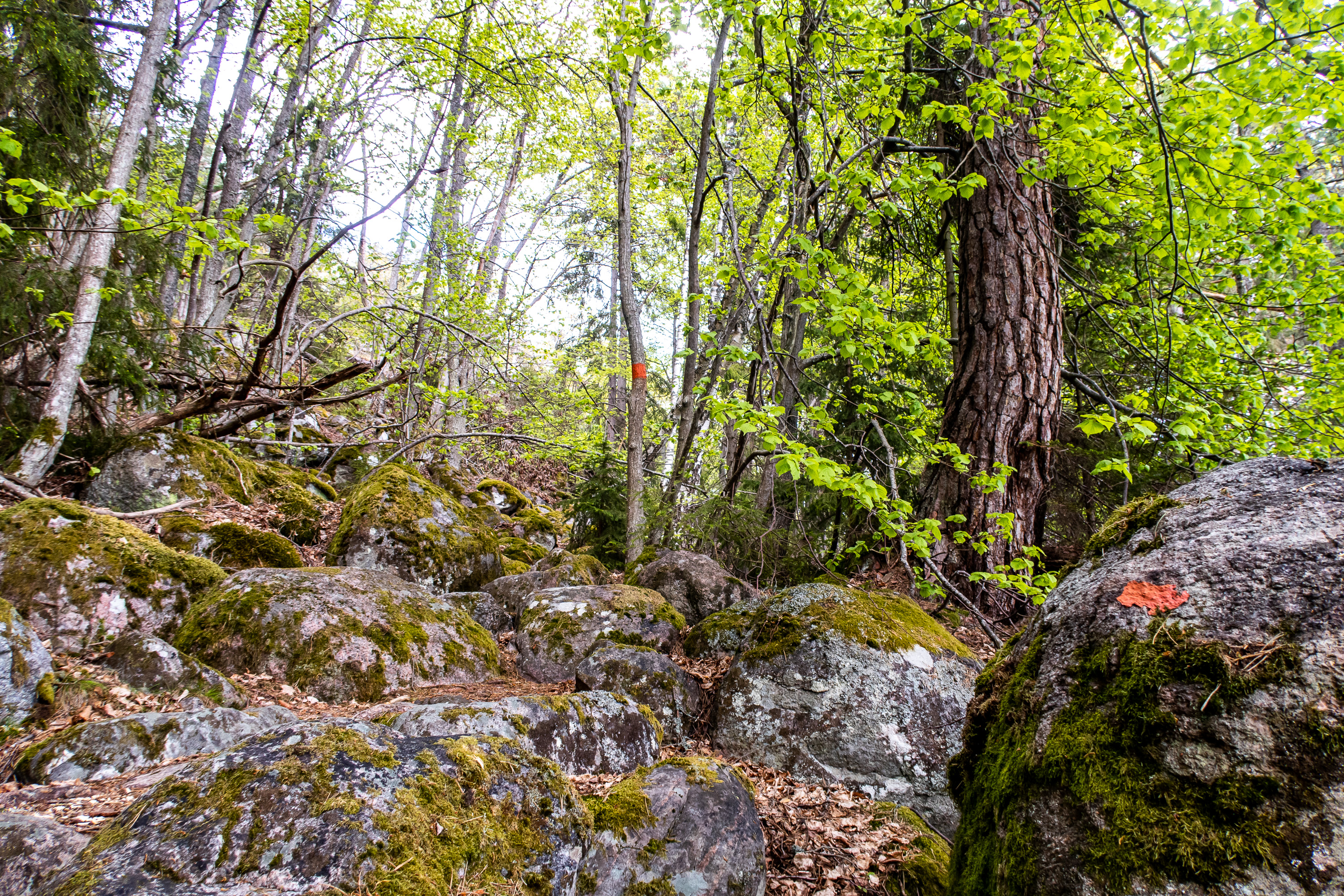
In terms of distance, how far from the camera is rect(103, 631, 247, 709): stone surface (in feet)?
11.6

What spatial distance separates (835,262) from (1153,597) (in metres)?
3.37

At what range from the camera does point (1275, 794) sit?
1.32m

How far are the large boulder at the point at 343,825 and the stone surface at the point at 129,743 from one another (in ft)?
4.17

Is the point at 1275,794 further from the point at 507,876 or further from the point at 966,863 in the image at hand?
the point at 507,876

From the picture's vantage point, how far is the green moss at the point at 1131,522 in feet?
7.10

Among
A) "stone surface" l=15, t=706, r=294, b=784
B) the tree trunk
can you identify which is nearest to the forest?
the tree trunk

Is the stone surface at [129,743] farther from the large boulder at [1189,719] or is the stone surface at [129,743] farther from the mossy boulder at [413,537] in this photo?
the large boulder at [1189,719]

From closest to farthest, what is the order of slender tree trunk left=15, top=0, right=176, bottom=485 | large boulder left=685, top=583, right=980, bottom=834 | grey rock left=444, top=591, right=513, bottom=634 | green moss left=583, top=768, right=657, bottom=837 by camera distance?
green moss left=583, top=768, right=657, bottom=837 < large boulder left=685, top=583, right=980, bottom=834 < slender tree trunk left=15, top=0, right=176, bottom=485 < grey rock left=444, top=591, right=513, bottom=634

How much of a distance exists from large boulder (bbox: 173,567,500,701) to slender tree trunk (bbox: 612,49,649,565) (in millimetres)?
3571

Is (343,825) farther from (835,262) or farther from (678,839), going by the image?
(835,262)

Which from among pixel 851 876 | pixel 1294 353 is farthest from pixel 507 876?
pixel 1294 353

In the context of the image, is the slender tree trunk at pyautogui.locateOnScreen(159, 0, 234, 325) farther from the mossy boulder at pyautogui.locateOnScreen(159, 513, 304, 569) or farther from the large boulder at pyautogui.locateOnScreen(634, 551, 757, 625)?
the large boulder at pyautogui.locateOnScreen(634, 551, 757, 625)

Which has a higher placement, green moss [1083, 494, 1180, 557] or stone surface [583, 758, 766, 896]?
green moss [1083, 494, 1180, 557]

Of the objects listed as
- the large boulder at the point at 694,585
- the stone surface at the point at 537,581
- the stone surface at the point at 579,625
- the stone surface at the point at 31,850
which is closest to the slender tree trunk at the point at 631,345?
the stone surface at the point at 537,581
